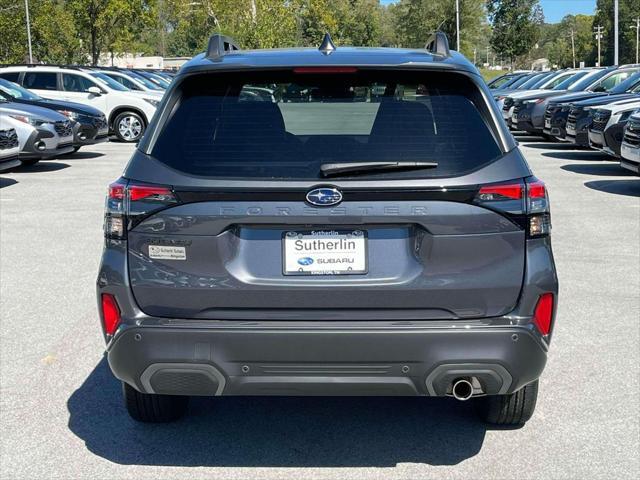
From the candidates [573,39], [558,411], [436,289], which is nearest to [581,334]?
[558,411]

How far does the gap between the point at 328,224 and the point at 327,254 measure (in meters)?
0.12

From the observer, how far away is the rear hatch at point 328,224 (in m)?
3.73

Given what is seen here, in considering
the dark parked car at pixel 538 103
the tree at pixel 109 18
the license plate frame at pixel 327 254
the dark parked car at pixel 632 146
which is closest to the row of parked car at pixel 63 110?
the dark parked car at pixel 632 146

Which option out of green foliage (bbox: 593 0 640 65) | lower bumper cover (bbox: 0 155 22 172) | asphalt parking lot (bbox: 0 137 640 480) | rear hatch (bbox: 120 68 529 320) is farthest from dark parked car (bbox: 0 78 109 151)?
green foliage (bbox: 593 0 640 65)

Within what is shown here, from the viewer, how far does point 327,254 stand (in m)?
3.76

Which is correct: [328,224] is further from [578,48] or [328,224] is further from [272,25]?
[578,48]

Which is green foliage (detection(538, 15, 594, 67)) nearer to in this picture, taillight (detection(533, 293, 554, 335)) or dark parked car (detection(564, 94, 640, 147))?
dark parked car (detection(564, 94, 640, 147))

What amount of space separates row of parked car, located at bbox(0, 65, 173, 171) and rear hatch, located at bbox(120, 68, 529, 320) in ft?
30.6

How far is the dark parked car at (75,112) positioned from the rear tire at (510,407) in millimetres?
14947

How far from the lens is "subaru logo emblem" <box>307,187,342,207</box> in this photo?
3.72 m

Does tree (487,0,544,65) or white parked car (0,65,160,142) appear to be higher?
tree (487,0,544,65)

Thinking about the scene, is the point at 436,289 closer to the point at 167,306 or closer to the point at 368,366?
the point at 368,366

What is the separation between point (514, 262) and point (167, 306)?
1.39 meters

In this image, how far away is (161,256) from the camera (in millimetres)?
3820
